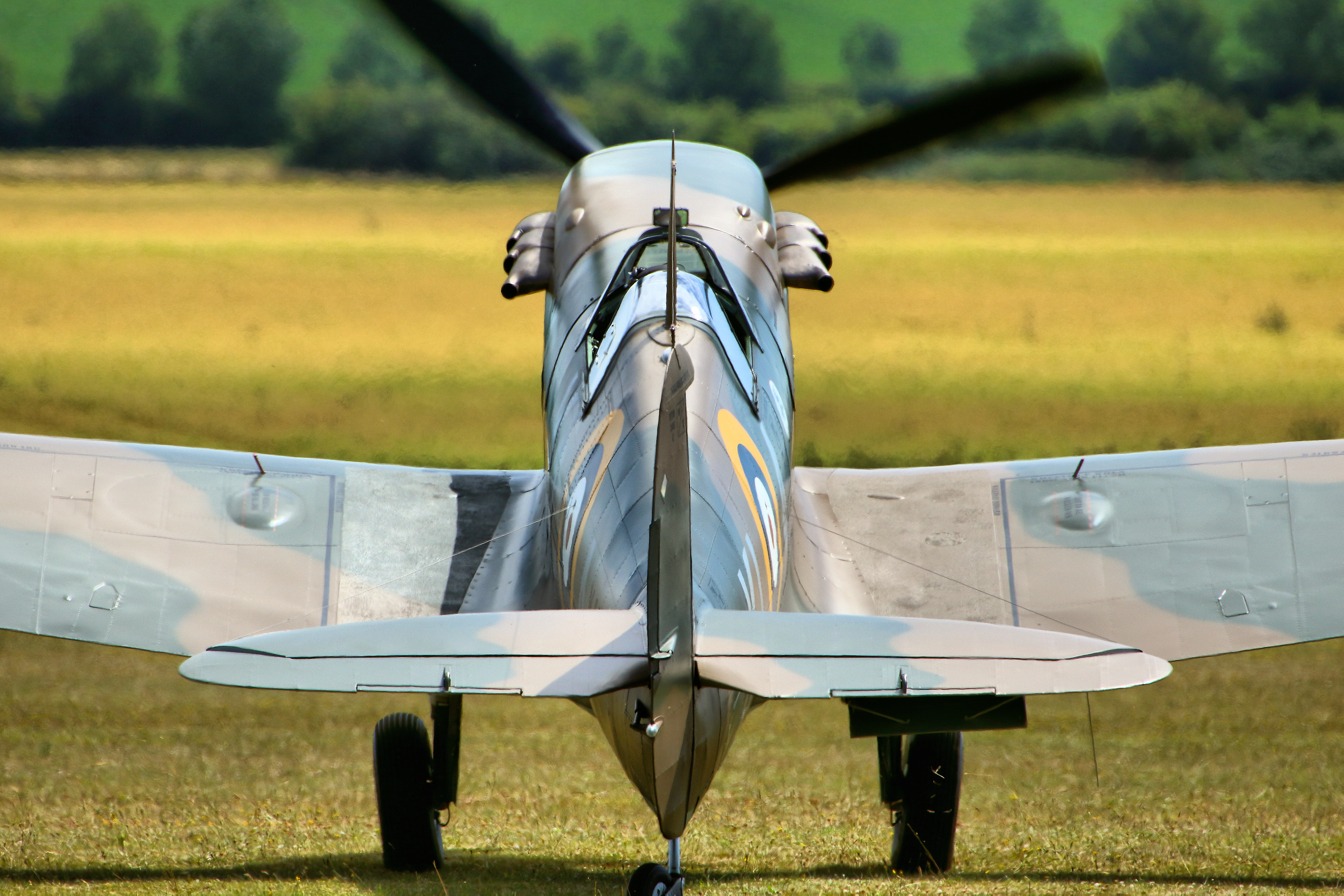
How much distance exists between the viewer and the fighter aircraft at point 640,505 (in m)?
6.80

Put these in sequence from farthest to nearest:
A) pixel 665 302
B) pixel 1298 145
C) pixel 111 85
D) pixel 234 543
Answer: pixel 111 85, pixel 1298 145, pixel 234 543, pixel 665 302

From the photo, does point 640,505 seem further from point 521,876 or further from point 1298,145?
point 1298,145

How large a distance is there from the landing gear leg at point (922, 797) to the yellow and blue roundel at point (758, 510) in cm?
176

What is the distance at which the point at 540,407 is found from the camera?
1750 centimetres

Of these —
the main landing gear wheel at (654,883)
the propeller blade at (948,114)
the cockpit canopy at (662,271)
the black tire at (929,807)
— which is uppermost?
the propeller blade at (948,114)

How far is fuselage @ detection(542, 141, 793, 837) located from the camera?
5633 mm

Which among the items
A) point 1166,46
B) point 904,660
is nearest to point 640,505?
point 904,660

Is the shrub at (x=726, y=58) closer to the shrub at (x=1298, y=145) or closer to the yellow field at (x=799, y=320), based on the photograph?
the yellow field at (x=799, y=320)

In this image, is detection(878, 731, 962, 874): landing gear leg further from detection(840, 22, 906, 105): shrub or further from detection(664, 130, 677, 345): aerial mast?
detection(840, 22, 906, 105): shrub

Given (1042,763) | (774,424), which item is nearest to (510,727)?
(1042,763)

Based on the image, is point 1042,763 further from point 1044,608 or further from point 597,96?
point 597,96

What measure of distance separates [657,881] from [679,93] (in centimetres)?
2022

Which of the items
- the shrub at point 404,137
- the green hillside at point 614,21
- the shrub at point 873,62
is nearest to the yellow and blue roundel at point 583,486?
the shrub at point 404,137

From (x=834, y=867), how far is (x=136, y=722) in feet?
25.4
